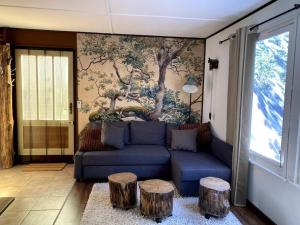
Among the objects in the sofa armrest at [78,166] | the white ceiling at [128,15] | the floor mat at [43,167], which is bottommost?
the floor mat at [43,167]

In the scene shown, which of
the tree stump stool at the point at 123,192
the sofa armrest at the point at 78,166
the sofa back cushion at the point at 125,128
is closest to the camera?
the tree stump stool at the point at 123,192

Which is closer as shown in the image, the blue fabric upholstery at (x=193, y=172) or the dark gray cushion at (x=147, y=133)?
the blue fabric upholstery at (x=193, y=172)

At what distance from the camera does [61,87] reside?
4.54 meters

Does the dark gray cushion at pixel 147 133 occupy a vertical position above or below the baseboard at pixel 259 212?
above

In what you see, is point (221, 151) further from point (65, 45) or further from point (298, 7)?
point (65, 45)

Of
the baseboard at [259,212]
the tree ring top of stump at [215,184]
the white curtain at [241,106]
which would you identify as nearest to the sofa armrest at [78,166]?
the tree ring top of stump at [215,184]

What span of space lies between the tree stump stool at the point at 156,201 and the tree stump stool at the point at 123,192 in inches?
8.4

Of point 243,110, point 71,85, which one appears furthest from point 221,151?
point 71,85

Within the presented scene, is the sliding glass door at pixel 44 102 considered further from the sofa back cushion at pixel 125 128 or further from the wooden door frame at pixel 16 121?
the sofa back cushion at pixel 125 128

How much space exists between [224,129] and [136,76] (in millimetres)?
1936

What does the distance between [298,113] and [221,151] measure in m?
1.53

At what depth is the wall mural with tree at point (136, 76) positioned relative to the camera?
4504 mm

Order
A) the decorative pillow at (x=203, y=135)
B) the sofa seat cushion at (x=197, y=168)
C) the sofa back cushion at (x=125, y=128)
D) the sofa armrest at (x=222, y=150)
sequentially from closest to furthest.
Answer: the sofa seat cushion at (x=197, y=168) < the sofa armrest at (x=222, y=150) < the decorative pillow at (x=203, y=135) < the sofa back cushion at (x=125, y=128)

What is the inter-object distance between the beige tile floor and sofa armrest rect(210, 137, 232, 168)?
7.54 ft
